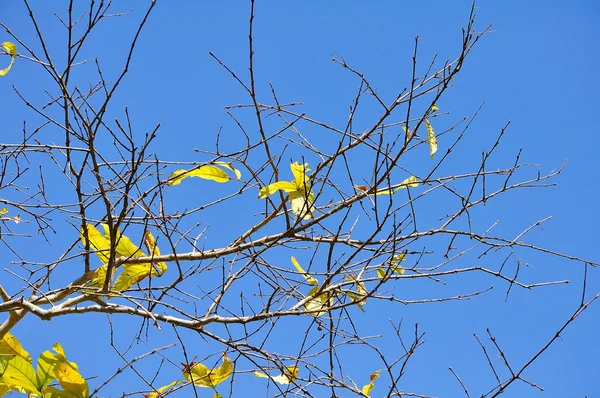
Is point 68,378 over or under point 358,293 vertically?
under

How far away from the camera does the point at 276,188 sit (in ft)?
5.49

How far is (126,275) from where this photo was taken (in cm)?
180

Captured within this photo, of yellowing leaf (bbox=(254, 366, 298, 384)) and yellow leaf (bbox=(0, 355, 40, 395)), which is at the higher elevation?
yellowing leaf (bbox=(254, 366, 298, 384))

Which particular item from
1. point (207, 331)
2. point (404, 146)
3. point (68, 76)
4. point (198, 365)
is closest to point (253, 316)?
point (207, 331)

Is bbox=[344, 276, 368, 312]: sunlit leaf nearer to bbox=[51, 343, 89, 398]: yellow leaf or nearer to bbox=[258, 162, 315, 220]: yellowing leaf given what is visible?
bbox=[258, 162, 315, 220]: yellowing leaf

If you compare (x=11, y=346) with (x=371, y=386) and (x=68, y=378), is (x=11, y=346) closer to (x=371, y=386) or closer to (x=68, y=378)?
(x=68, y=378)

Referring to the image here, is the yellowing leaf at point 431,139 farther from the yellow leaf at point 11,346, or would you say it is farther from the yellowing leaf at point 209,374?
the yellow leaf at point 11,346

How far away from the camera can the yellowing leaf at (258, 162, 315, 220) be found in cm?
166

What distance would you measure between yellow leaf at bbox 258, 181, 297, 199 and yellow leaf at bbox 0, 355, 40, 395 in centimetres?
85

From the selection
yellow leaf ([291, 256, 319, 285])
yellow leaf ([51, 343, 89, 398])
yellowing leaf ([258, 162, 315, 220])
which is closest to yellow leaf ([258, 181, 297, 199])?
yellowing leaf ([258, 162, 315, 220])

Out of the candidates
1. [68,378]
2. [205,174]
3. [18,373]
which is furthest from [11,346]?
[205,174]

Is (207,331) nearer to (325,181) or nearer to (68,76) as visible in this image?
(325,181)

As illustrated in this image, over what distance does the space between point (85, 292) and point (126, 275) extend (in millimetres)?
122

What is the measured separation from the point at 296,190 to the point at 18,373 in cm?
97
